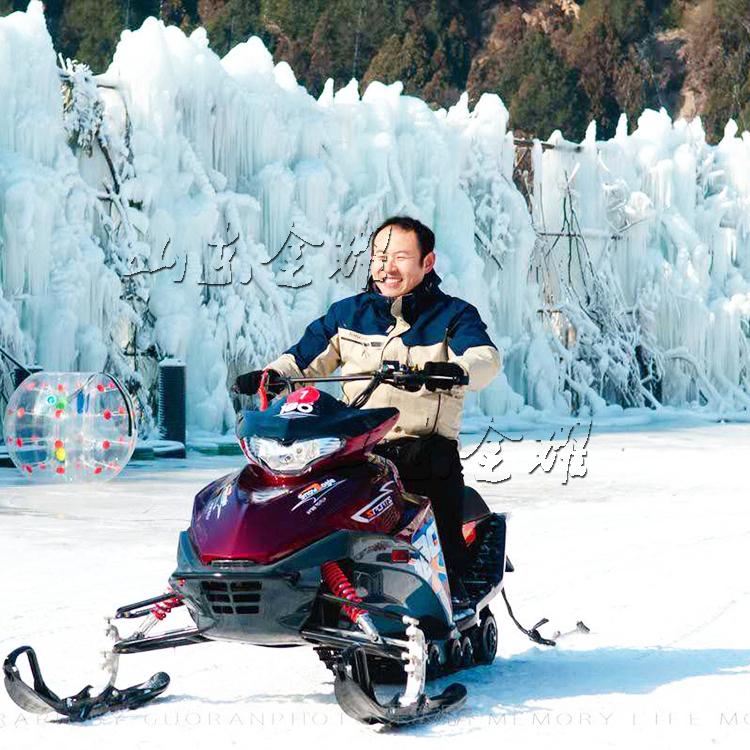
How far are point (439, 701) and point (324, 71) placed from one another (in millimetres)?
49228

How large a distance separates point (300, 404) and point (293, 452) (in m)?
0.15

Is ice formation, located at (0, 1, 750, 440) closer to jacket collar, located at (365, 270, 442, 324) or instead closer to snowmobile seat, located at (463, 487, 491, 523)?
snowmobile seat, located at (463, 487, 491, 523)

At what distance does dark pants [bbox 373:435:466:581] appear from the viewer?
456cm

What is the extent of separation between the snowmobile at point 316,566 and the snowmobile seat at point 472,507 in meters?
0.57

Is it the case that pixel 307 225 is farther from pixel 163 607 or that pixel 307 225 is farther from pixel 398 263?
pixel 163 607

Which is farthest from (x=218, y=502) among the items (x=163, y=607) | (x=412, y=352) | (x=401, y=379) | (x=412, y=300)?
(x=412, y=300)

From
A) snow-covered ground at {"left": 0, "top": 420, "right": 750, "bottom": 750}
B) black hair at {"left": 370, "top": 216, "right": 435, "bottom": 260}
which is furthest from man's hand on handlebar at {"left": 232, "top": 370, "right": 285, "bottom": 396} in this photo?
snow-covered ground at {"left": 0, "top": 420, "right": 750, "bottom": 750}

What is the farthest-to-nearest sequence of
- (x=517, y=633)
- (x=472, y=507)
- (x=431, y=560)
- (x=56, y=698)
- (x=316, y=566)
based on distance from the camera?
1. (x=517, y=633)
2. (x=472, y=507)
3. (x=431, y=560)
4. (x=56, y=698)
5. (x=316, y=566)

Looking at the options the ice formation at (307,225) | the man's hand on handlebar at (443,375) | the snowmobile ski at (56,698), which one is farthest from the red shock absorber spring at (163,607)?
the ice formation at (307,225)

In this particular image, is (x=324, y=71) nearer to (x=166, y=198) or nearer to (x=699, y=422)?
(x=699, y=422)

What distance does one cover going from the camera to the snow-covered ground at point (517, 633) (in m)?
4.07

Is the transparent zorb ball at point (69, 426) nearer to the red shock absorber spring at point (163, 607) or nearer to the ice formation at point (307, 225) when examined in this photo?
the ice formation at point (307, 225)

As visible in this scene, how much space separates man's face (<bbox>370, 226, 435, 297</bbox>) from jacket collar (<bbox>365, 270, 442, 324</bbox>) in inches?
0.8

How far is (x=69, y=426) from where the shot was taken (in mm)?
9992
